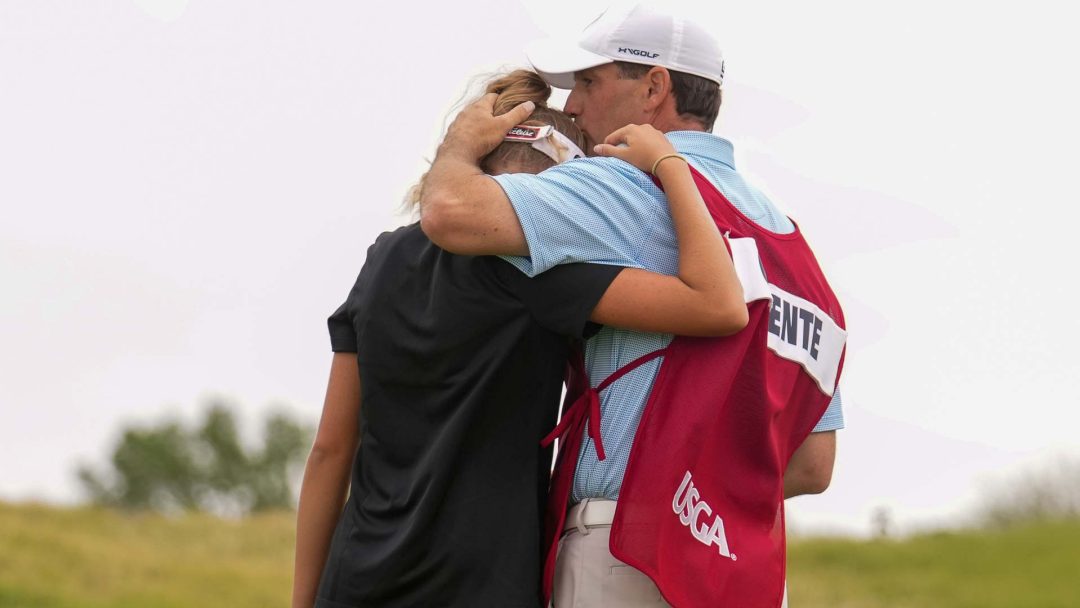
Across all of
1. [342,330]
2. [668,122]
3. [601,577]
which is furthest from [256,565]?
[601,577]

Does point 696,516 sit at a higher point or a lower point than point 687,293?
lower

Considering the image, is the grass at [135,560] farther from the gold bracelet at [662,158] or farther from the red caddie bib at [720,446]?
the gold bracelet at [662,158]

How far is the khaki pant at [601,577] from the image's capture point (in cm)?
374

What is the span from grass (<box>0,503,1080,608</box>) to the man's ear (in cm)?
1738

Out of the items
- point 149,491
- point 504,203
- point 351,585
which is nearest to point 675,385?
point 504,203

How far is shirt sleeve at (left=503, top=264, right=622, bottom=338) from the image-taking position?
12.0 ft

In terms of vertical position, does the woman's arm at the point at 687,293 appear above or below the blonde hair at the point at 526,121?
below

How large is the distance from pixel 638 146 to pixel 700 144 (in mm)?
336

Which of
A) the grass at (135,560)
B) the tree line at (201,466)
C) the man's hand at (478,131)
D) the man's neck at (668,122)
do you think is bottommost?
the tree line at (201,466)

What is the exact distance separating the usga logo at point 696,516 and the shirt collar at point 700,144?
999mm

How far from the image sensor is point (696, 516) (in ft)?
12.2

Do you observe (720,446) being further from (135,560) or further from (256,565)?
(256,565)

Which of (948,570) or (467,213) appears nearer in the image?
(467,213)

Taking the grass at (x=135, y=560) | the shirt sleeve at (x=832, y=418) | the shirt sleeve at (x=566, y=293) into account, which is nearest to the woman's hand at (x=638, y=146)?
the shirt sleeve at (x=566, y=293)
